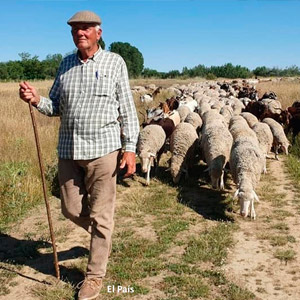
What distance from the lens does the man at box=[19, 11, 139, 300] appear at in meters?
3.82

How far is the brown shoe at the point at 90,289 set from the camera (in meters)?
3.96

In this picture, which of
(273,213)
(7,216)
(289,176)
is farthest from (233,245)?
(289,176)

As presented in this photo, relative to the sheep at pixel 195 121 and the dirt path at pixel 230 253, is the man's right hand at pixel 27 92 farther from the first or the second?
the sheep at pixel 195 121

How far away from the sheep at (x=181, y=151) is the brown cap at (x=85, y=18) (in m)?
5.48

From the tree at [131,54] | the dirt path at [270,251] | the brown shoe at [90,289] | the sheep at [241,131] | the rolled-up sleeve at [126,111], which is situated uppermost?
the tree at [131,54]

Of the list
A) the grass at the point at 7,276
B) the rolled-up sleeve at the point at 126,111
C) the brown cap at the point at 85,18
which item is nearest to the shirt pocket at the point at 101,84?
the rolled-up sleeve at the point at 126,111

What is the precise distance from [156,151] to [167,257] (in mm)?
4450

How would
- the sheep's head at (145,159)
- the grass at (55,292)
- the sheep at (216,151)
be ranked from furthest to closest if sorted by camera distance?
the sheep's head at (145,159), the sheep at (216,151), the grass at (55,292)

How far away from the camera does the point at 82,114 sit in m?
3.82

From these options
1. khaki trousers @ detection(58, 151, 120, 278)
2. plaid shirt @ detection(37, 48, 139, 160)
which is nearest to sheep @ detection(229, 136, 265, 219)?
khaki trousers @ detection(58, 151, 120, 278)

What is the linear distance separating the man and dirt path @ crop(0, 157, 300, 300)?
87 cm

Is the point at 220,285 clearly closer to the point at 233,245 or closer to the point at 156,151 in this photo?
the point at 233,245

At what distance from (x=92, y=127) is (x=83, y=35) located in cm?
93

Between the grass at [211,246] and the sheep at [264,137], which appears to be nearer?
the grass at [211,246]
